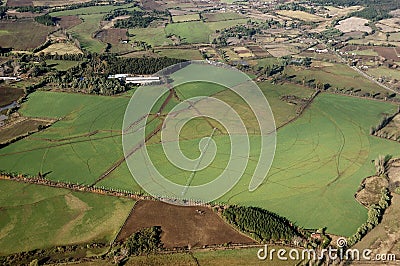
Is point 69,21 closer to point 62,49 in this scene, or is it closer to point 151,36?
point 151,36

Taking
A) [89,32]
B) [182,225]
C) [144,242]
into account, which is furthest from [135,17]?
[144,242]

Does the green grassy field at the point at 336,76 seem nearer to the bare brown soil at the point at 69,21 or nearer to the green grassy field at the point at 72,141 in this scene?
the green grassy field at the point at 72,141

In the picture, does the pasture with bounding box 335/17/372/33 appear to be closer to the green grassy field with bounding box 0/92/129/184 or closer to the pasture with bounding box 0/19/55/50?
the green grassy field with bounding box 0/92/129/184

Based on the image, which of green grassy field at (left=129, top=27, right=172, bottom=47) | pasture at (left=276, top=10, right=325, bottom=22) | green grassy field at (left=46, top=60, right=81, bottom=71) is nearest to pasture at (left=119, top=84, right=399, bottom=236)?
green grassy field at (left=46, top=60, right=81, bottom=71)

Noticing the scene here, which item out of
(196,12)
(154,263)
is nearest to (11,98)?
(154,263)

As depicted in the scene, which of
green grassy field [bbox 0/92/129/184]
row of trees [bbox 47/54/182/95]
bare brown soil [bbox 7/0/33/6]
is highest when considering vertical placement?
bare brown soil [bbox 7/0/33/6]

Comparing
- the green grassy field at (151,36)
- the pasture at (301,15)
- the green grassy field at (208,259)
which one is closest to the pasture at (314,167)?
the green grassy field at (208,259)
